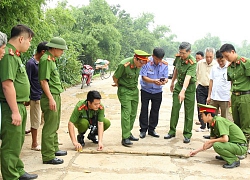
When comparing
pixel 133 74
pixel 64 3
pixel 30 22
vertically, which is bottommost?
pixel 133 74

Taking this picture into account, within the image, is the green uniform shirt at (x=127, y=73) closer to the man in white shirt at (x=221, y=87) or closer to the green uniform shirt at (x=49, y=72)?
the green uniform shirt at (x=49, y=72)

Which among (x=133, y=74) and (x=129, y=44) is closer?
(x=133, y=74)

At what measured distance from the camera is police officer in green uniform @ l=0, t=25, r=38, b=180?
2.88 m

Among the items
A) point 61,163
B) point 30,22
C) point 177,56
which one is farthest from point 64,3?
point 61,163

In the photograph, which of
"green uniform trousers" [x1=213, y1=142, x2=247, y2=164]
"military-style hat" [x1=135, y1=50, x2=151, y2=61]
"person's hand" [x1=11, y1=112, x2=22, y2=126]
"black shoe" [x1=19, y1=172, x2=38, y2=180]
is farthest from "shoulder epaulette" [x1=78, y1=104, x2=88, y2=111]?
"green uniform trousers" [x1=213, y1=142, x2=247, y2=164]

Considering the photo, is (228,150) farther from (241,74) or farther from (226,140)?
(241,74)

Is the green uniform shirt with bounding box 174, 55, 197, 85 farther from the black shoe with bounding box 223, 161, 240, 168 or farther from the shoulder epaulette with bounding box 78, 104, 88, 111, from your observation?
the shoulder epaulette with bounding box 78, 104, 88, 111

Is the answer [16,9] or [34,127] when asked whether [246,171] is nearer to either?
[34,127]

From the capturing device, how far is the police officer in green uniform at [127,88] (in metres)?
4.79

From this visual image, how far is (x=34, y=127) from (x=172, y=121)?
2.35m

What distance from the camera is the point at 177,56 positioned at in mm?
5270

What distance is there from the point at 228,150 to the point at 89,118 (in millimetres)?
2027

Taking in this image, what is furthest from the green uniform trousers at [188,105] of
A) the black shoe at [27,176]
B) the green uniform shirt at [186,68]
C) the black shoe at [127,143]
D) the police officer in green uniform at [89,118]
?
the black shoe at [27,176]

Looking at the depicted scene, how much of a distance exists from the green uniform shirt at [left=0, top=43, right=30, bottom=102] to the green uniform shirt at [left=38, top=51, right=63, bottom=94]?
0.46 m
